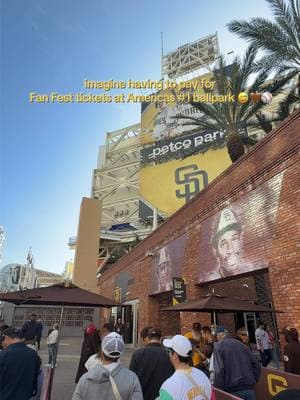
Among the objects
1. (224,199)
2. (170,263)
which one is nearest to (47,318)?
(170,263)

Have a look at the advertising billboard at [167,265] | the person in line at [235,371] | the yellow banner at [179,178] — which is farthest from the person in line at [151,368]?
the yellow banner at [179,178]

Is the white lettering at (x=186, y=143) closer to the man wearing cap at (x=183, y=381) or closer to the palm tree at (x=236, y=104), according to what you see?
the palm tree at (x=236, y=104)

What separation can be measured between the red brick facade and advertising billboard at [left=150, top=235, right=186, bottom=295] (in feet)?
1.35

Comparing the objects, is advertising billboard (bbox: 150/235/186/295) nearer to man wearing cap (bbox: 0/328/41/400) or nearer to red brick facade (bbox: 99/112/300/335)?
red brick facade (bbox: 99/112/300/335)

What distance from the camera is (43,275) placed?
9238 cm

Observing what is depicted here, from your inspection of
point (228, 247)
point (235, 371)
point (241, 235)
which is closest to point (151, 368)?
point (235, 371)

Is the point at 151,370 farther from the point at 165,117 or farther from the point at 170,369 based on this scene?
the point at 165,117

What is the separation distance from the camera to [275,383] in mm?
5289

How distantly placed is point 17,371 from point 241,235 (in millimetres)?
8017

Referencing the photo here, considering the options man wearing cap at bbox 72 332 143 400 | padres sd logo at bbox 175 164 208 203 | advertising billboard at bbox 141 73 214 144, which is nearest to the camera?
man wearing cap at bbox 72 332 143 400

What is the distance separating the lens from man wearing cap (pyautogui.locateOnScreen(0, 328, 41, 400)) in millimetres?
3830

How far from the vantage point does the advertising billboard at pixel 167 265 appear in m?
14.9

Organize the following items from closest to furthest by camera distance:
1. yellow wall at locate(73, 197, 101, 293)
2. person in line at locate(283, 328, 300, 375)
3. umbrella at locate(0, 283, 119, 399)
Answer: person in line at locate(283, 328, 300, 375)
umbrella at locate(0, 283, 119, 399)
yellow wall at locate(73, 197, 101, 293)

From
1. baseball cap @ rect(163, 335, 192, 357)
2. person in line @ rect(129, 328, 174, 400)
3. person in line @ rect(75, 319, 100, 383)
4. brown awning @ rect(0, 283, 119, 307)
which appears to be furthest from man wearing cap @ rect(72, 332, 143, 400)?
person in line @ rect(75, 319, 100, 383)
